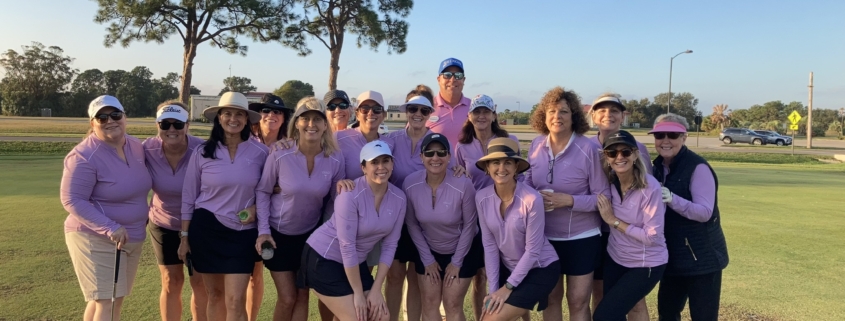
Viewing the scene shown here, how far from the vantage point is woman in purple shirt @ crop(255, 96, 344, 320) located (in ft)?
13.1

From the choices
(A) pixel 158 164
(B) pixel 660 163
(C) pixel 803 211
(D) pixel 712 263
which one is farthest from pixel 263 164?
(C) pixel 803 211

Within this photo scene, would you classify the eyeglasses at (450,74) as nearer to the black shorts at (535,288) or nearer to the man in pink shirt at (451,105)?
the man in pink shirt at (451,105)

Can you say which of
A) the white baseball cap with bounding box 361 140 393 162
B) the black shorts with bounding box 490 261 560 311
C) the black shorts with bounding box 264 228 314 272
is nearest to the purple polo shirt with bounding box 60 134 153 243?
the black shorts with bounding box 264 228 314 272

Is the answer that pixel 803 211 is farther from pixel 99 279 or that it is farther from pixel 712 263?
pixel 99 279

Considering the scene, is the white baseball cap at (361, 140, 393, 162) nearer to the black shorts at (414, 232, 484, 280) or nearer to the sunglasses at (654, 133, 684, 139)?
the black shorts at (414, 232, 484, 280)

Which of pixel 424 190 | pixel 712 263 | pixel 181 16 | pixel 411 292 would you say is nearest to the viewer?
pixel 712 263

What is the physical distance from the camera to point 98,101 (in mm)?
3795

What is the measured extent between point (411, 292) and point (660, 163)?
2.46 m

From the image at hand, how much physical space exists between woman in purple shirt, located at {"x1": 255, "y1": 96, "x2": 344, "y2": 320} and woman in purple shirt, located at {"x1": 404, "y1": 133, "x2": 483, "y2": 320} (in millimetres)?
733

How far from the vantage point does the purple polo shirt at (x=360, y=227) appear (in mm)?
3723

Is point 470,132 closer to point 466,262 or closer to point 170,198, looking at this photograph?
point 466,262

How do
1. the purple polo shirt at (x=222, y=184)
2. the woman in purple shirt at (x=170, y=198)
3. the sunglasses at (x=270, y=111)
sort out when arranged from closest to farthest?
the purple polo shirt at (x=222, y=184) → the woman in purple shirt at (x=170, y=198) → the sunglasses at (x=270, y=111)

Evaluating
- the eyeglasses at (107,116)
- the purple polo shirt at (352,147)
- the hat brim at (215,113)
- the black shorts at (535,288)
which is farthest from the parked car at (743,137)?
the eyeglasses at (107,116)

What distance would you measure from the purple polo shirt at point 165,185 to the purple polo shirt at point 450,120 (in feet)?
7.37
